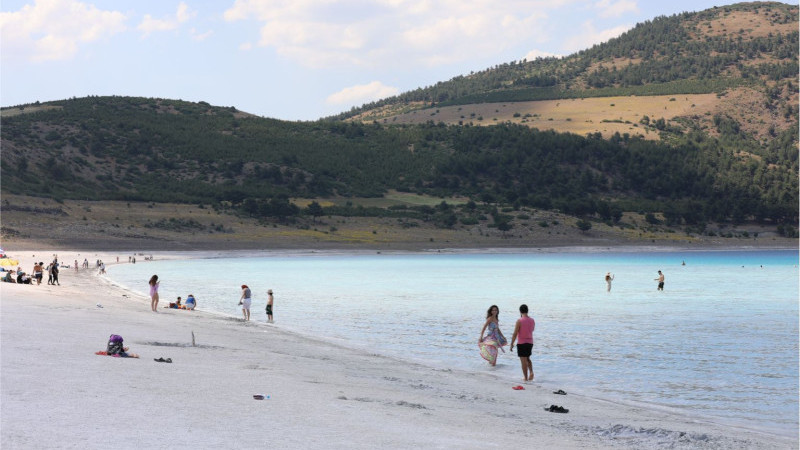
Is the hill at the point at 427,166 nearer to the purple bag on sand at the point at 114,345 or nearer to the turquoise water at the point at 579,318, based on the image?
the turquoise water at the point at 579,318

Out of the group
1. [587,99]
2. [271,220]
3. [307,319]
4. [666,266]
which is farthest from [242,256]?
[587,99]

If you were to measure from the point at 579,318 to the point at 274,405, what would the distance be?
68.8ft

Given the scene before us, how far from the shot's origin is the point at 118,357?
15148 mm

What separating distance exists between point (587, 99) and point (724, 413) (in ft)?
621

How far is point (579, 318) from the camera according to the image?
30.8 metres

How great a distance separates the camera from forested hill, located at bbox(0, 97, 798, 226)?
11100cm

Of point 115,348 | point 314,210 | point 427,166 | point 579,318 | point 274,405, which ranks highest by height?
point 427,166

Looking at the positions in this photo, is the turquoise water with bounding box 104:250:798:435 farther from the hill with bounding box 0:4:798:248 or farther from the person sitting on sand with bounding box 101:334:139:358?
the hill with bounding box 0:4:798:248

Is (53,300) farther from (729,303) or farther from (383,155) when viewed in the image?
(383,155)

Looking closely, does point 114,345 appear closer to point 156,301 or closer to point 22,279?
point 156,301

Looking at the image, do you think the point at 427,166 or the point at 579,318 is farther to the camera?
the point at 427,166

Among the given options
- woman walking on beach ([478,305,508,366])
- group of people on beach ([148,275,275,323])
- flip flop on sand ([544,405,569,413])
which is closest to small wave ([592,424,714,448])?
flip flop on sand ([544,405,569,413])

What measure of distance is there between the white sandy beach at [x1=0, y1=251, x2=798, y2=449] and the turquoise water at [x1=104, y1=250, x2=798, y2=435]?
192 cm

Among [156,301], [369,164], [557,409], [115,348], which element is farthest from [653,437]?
[369,164]
